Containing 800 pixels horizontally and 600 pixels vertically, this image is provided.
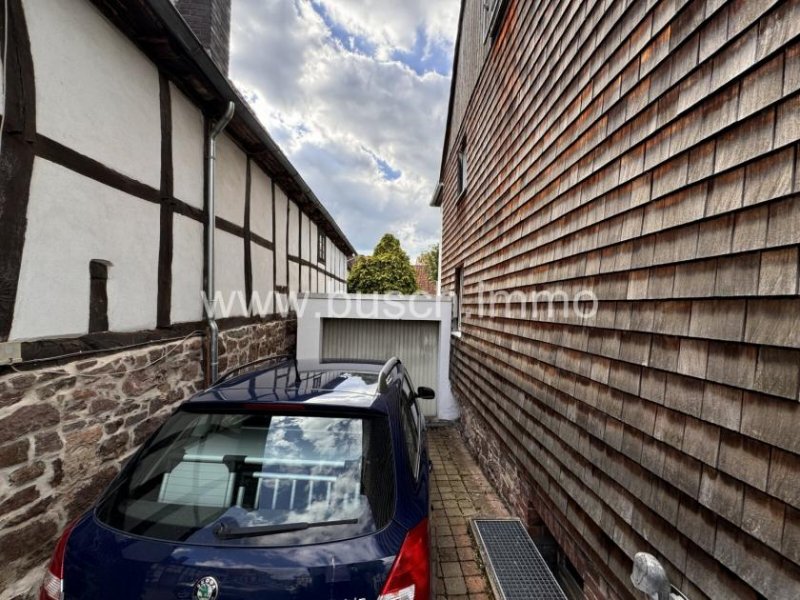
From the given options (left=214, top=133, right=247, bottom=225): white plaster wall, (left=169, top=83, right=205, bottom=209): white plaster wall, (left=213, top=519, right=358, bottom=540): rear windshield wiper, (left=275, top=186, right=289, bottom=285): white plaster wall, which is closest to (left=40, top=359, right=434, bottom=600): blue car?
(left=213, top=519, right=358, bottom=540): rear windshield wiper

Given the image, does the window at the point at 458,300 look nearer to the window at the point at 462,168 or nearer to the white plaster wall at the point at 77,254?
the window at the point at 462,168

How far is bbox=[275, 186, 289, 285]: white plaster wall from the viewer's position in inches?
267

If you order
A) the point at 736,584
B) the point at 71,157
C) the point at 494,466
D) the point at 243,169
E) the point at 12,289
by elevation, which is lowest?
the point at 494,466

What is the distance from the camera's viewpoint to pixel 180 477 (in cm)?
170

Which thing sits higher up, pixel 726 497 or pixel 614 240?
pixel 614 240

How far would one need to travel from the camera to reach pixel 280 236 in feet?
22.9

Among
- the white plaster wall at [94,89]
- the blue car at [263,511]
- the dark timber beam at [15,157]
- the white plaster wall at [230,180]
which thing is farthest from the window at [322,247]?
the blue car at [263,511]

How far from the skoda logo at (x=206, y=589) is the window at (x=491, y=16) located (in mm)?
5724

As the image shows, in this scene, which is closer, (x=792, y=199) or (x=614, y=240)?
(x=792, y=199)

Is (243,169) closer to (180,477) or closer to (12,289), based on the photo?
(12,289)

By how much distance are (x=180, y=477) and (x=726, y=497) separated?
2177 mm

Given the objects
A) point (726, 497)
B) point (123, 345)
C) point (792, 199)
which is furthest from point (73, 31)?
point (726, 497)

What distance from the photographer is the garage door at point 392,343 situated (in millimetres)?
7234

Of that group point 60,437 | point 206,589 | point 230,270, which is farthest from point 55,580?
point 230,270
